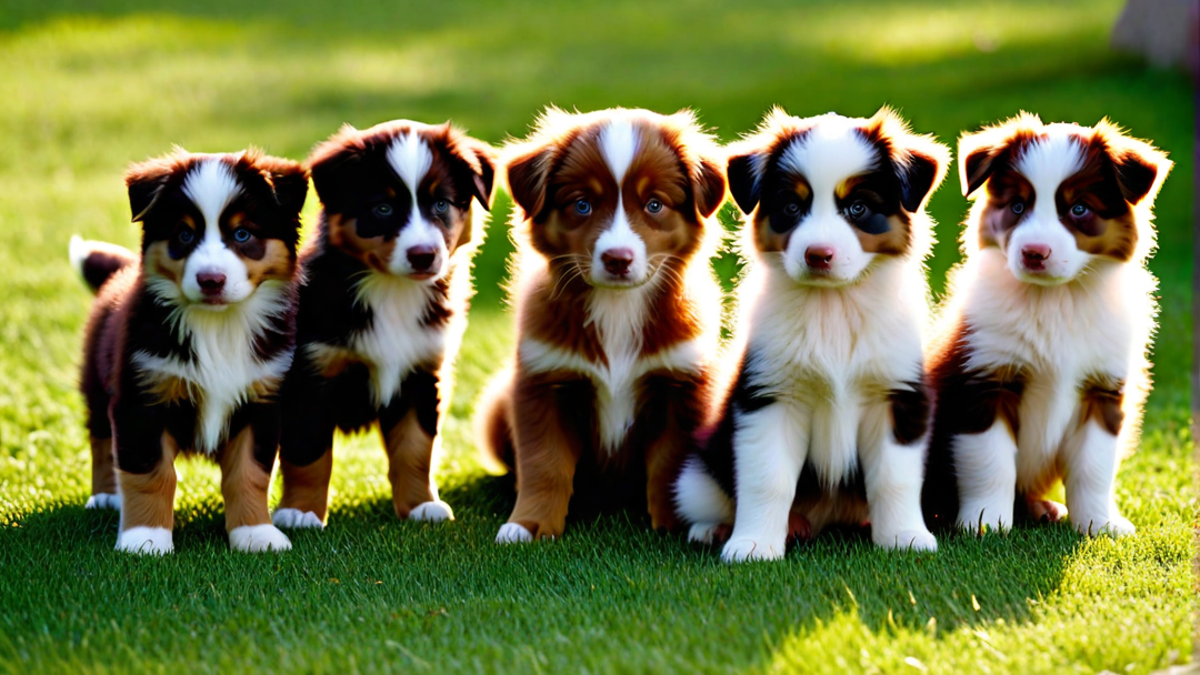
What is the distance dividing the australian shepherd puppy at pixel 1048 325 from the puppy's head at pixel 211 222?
8.73 feet

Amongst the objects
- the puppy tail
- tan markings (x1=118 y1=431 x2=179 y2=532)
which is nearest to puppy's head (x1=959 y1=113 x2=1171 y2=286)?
the puppy tail

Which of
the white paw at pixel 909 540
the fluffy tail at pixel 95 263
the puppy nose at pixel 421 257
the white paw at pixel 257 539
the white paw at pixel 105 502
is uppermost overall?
the puppy nose at pixel 421 257

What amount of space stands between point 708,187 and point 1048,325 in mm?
1389

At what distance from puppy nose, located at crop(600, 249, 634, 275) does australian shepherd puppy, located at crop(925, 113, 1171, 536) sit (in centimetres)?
133

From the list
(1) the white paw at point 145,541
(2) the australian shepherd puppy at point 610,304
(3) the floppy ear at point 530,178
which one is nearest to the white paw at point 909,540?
(2) the australian shepherd puppy at point 610,304

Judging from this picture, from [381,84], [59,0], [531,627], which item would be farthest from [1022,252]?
[59,0]

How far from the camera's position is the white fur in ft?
15.9

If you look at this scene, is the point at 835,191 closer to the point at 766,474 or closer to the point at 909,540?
the point at 766,474

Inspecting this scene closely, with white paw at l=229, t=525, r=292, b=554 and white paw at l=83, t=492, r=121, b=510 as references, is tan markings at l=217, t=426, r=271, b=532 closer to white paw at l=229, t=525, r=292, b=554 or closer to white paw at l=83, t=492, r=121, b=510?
white paw at l=229, t=525, r=292, b=554

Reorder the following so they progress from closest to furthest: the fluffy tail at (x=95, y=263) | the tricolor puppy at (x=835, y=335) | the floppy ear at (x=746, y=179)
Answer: the tricolor puppy at (x=835, y=335), the floppy ear at (x=746, y=179), the fluffy tail at (x=95, y=263)

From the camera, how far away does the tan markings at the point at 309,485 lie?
17.7 feet

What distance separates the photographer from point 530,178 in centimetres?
496

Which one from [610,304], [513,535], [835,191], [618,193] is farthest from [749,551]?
[618,193]

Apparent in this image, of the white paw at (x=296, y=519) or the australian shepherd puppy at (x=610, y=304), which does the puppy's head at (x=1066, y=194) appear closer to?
the australian shepherd puppy at (x=610, y=304)
